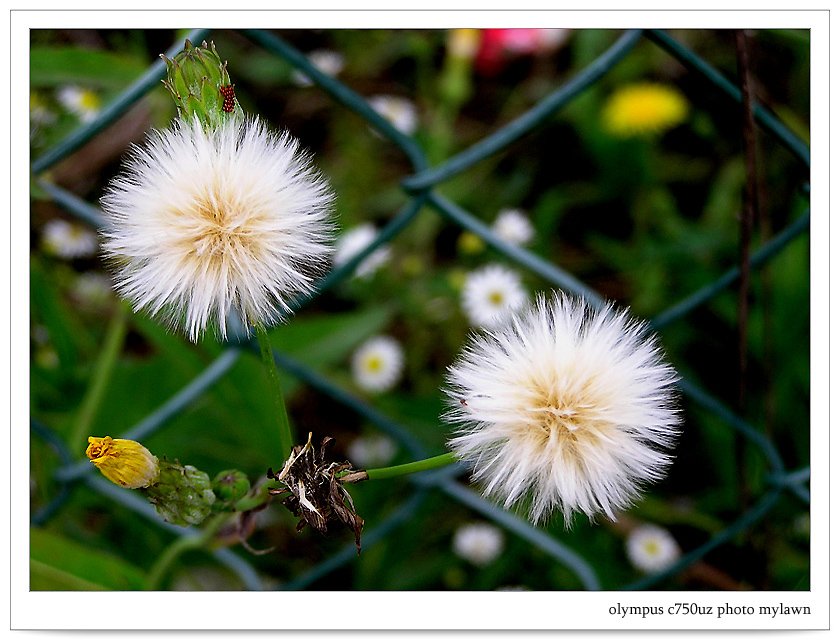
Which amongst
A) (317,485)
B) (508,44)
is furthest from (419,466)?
(508,44)

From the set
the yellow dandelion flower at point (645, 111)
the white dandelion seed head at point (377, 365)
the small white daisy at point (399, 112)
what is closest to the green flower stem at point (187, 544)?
the white dandelion seed head at point (377, 365)

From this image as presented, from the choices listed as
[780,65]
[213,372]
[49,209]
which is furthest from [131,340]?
[780,65]

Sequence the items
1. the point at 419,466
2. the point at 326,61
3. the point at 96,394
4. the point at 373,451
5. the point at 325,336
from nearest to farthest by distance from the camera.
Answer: the point at 419,466
the point at 96,394
the point at 325,336
the point at 373,451
the point at 326,61

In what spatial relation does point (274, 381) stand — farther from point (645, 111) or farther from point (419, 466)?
point (645, 111)
